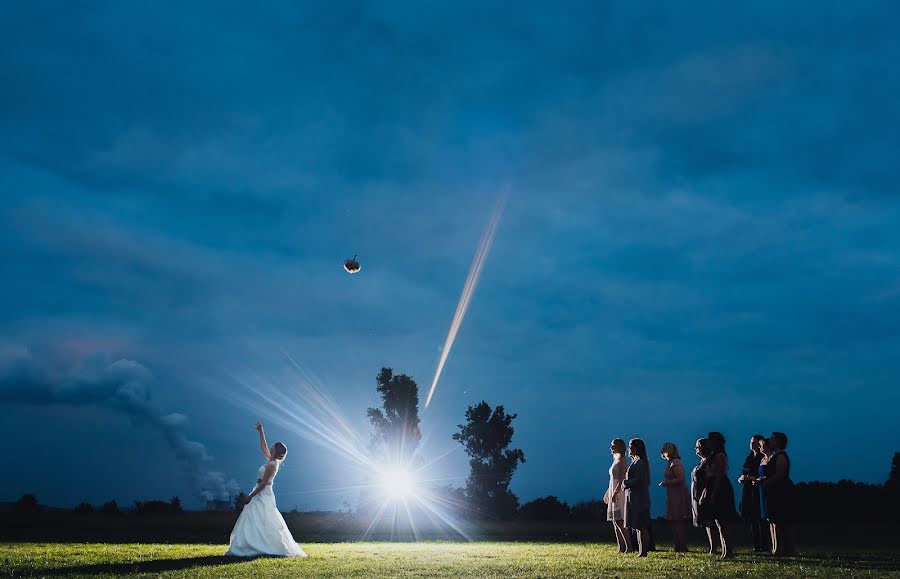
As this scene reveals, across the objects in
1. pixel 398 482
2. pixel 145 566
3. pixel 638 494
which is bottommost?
pixel 145 566

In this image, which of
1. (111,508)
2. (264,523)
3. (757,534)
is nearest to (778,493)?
(757,534)

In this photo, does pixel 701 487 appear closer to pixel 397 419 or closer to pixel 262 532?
pixel 262 532

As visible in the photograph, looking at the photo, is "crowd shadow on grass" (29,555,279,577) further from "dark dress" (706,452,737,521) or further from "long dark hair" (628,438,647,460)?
"dark dress" (706,452,737,521)

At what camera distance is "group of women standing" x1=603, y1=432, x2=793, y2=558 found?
1947 centimetres

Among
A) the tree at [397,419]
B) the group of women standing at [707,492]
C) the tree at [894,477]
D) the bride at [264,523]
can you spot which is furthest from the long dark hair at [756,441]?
the tree at [397,419]

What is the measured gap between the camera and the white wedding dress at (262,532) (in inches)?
752

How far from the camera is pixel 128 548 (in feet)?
73.4

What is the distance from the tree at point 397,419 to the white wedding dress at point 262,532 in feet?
153

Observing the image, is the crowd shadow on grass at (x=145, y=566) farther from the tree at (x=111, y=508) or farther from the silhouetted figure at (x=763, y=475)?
the tree at (x=111, y=508)

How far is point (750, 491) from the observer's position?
21.3 m

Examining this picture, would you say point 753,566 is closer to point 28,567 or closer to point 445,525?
point 28,567

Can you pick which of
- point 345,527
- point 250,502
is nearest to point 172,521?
point 345,527

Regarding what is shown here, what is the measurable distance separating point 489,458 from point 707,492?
5316 centimetres

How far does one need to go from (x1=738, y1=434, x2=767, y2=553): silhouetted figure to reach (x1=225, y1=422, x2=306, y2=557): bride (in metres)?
12.2
